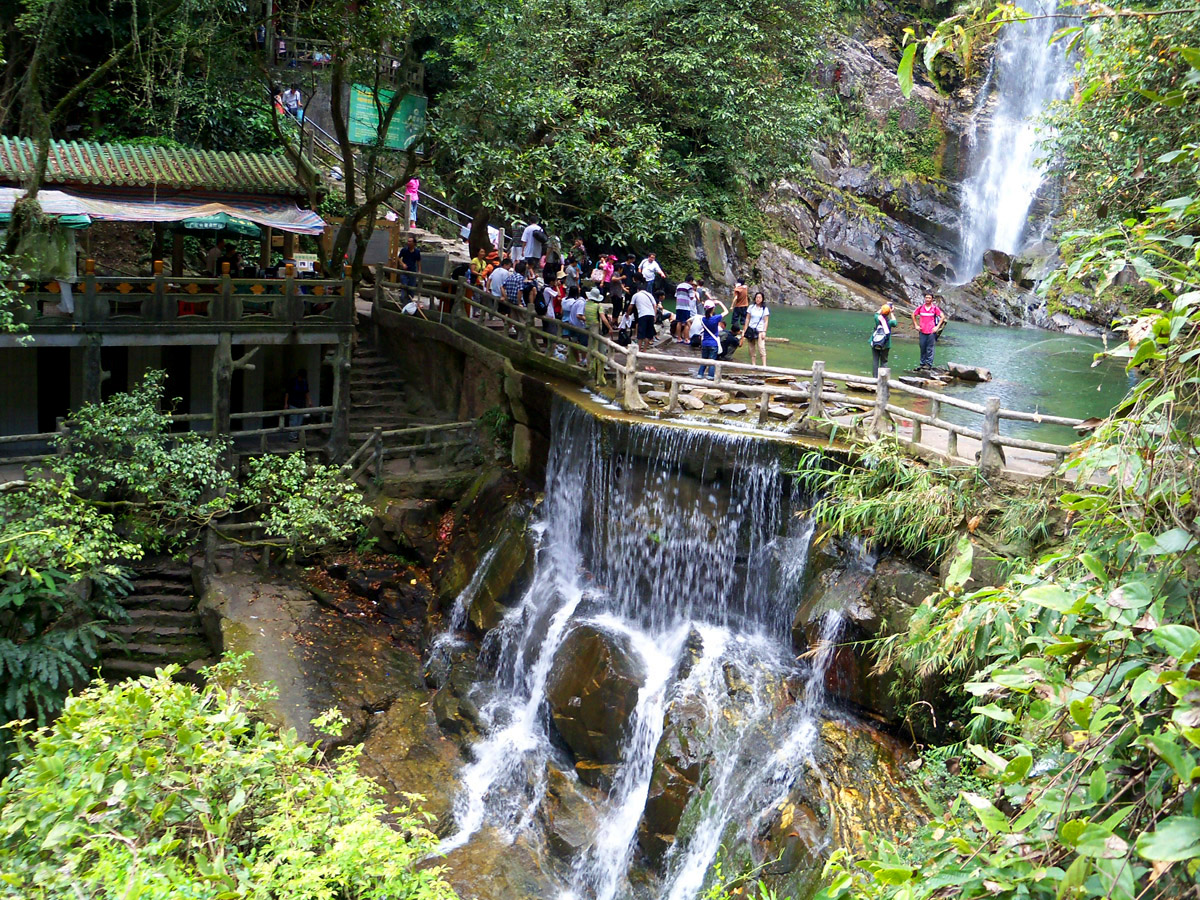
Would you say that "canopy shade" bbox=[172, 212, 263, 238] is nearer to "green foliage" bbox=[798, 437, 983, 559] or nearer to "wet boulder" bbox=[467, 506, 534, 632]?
"wet boulder" bbox=[467, 506, 534, 632]

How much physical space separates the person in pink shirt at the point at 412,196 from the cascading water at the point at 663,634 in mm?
13306

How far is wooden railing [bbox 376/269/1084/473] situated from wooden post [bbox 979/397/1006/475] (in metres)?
0.01

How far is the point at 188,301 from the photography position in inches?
661

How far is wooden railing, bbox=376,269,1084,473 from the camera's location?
37.0ft

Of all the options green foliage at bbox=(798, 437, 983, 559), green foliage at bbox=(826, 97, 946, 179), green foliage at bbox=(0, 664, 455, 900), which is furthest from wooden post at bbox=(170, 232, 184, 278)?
green foliage at bbox=(826, 97, 946, 179)

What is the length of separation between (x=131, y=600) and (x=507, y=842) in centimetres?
767

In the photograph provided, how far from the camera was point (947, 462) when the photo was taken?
1170cm

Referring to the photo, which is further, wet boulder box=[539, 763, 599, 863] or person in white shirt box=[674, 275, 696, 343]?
person in white shirt box=[674, 275, 696, 343]

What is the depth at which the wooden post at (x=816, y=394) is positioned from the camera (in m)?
13.0

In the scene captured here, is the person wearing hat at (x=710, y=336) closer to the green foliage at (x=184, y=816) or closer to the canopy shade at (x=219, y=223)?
the canopy shade at (x=219, y=223)

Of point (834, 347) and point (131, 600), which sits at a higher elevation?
point (834, 347)

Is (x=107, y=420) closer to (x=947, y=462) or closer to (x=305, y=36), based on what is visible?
(x=305, y=36)

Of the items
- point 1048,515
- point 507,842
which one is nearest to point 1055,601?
point 1048,515

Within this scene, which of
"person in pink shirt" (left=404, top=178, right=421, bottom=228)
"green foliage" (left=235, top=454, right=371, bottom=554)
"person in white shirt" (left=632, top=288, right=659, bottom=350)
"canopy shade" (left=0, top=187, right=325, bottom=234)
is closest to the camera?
"canopy shade" (left=0, top=187, right=325, bottom=234)
